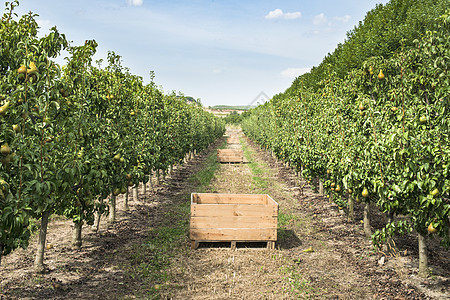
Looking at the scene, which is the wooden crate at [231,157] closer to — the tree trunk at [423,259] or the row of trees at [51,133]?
the row of trees at [51,133]

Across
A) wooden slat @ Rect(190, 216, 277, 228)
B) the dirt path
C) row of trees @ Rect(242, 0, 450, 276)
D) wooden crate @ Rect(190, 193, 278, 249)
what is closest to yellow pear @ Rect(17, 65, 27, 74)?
the dirt path

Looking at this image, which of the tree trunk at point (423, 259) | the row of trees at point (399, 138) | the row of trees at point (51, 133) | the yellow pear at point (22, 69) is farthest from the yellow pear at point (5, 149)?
the tree trunk at point (423, 259)

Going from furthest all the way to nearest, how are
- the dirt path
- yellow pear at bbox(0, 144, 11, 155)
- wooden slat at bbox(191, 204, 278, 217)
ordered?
1. wooden slat at bbox(191, 204, 278, 217)
2. the dirt path
3. yellow pear at bbox(0, 144, 11, 155)

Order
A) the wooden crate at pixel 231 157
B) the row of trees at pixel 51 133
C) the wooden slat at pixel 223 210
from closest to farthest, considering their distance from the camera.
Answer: the row of trees at pixel 51 133, the wooden slat at pixel 223 210, the wooden crate at pixel 231 157

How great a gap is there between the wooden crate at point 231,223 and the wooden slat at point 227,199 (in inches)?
65.6

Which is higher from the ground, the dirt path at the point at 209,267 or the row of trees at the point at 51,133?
the row of trees at the point at 51,133

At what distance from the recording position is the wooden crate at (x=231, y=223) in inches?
341

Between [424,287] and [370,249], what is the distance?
2.18 metres

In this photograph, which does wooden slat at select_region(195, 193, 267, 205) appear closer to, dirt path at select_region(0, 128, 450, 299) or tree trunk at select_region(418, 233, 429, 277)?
dirt path at select_region(0, 128, 450, 299)

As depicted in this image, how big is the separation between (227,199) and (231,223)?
74.0 inches

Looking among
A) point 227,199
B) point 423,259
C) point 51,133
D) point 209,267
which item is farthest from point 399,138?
point 51,133

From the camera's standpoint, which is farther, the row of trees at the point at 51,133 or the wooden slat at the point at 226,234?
the wooden slat at the point at 226,234

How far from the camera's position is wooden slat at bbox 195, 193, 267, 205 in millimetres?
10461

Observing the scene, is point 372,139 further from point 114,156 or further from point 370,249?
point 114,156
